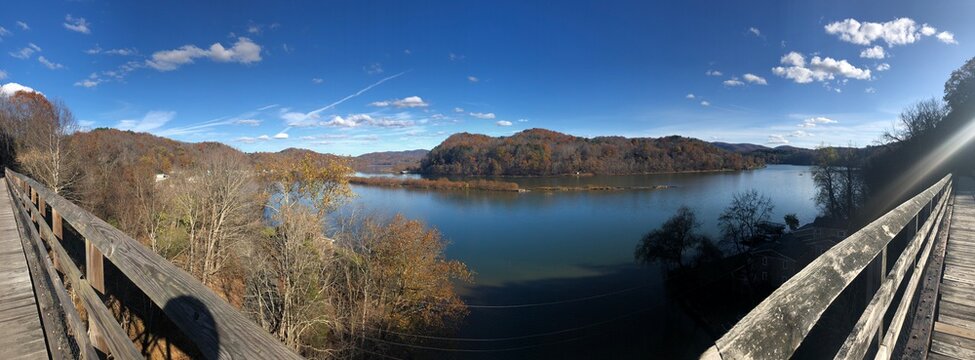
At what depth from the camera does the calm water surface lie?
16.3 metres

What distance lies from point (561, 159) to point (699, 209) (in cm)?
5528

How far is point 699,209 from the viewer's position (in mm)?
39938

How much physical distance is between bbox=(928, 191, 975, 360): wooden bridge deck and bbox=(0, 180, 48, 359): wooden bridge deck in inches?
158

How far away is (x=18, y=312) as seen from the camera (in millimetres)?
1972

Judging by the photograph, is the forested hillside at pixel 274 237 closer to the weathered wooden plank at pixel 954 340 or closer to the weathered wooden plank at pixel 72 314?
the weathered wooden plank at pixel 72 314

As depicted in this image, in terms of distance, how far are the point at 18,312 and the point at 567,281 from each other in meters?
22.0

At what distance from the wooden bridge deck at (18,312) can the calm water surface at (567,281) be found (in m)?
13.6

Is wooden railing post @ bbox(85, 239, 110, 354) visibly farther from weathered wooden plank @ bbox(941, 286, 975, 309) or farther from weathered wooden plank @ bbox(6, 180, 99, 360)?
weathered wooden plank @ bbox(941, 286, 975, 309)

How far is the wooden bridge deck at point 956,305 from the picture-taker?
1871mm

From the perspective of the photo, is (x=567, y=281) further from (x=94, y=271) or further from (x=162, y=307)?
(x=162, y=307)

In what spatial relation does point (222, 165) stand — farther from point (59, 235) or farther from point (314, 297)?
point (59, 235)

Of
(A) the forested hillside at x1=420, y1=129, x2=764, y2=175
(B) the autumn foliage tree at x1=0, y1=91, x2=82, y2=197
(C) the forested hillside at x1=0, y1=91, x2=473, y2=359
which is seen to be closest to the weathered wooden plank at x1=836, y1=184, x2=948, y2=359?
(C) the forested hillside at x1=0, y1=91, x2=473, y2=359

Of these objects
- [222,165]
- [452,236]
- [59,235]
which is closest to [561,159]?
[452,236]

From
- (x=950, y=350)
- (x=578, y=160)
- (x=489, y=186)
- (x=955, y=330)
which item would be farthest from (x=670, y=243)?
(x=578, y=160)
